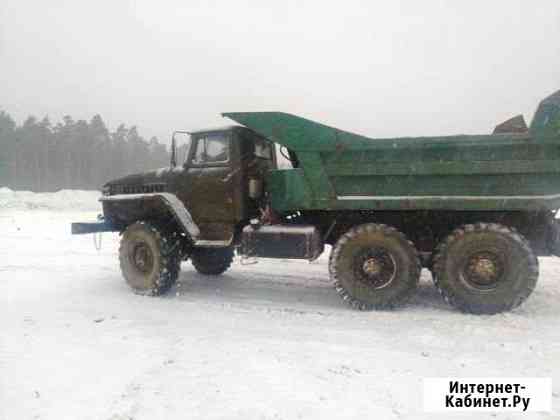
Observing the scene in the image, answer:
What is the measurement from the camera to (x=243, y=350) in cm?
415

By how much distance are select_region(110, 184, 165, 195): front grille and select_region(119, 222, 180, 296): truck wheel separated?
58 cm

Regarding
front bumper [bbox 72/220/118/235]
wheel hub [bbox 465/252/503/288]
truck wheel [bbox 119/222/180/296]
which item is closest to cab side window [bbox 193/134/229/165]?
truck wheel [bbox 119/222/180/296]

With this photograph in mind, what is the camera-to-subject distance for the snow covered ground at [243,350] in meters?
3.11

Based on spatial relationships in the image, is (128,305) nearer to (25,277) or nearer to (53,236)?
(25,277)

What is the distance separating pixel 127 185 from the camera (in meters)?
7.16

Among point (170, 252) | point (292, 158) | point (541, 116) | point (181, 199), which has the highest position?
point (541, 116)

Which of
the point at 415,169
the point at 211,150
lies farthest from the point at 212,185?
the point at 415,169

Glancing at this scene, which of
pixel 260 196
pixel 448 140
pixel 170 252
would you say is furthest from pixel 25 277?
pixel 448 140

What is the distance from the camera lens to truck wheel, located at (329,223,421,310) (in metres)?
5.52

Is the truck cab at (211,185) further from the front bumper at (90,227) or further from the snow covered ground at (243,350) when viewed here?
the snow covered ground at (243,350)

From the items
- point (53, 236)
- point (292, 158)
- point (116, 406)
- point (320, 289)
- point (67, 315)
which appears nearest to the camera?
point (116, 406)

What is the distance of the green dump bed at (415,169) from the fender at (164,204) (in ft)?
4.41

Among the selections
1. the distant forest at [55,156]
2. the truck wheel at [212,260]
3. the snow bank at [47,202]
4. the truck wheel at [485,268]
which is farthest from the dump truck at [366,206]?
the distant forest at [55,156]

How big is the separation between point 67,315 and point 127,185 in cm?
248
